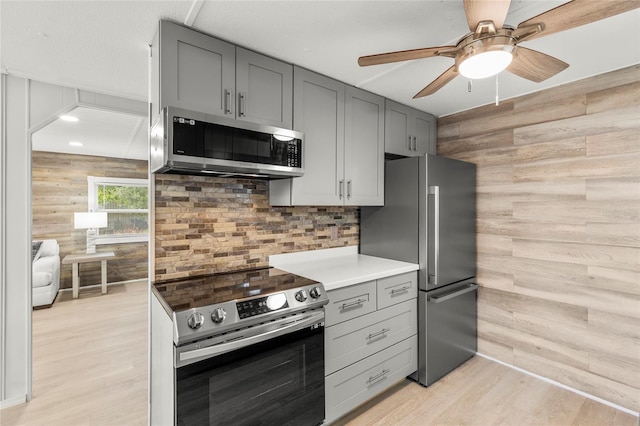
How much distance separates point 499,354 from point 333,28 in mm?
2916

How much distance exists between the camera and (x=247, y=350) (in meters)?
1.48

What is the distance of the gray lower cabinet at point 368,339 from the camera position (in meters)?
1.91

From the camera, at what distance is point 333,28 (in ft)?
5.49

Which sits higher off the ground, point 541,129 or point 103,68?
point 103,68

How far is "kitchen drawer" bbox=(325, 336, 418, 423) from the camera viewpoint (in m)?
1.91

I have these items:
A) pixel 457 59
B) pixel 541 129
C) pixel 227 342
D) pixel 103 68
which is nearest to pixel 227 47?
pixel 103 68

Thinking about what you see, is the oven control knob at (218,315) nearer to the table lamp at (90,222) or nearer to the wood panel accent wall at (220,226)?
the wood panel accent wall at (220,226)

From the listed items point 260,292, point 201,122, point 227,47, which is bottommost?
point 260,292

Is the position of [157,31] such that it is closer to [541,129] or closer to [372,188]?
[372,188]

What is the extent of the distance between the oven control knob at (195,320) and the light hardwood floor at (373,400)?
4.27ft

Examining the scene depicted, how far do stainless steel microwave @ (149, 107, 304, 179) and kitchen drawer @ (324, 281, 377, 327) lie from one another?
803 millimetres

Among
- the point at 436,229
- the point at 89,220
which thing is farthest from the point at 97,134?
the point at 436,229

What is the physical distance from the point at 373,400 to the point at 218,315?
1488 mm

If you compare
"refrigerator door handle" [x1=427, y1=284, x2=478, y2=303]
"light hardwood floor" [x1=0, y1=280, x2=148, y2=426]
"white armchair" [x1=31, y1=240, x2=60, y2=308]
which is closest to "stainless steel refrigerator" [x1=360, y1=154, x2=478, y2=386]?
"refrigerator door handle" [x1=427, y1=284, x2=478, y2=303]
